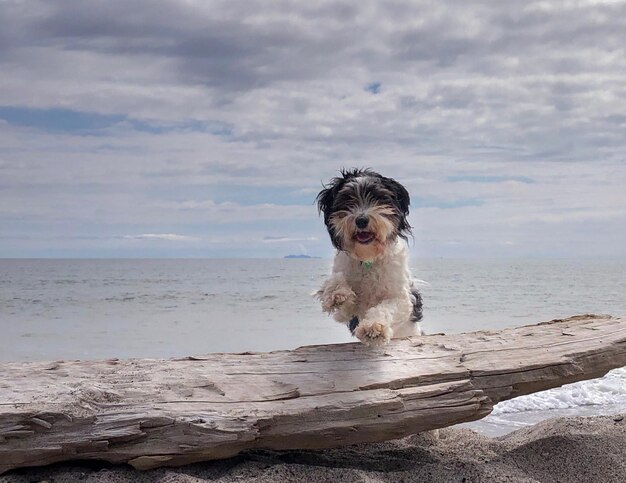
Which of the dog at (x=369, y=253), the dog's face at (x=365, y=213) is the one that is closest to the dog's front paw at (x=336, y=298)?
the dog at (x=369, y=253)

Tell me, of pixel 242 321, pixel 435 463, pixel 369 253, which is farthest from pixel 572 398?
pixel 242 321

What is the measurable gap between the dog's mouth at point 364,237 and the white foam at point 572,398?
3.76 m

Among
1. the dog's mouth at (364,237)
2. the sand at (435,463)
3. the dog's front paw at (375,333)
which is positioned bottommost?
the sand at (435,463)

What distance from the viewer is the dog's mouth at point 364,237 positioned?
5074 mm

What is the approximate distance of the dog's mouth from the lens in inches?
200

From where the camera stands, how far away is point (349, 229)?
16.6 feet

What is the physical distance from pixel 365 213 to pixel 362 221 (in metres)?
0.07

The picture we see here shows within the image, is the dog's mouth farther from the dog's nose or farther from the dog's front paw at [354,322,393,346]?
the dog's front paw at [354,322,393,346]

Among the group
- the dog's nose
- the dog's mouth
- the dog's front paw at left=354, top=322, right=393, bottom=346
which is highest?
the dog's nose

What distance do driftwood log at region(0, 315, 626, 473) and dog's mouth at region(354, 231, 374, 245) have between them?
2.67 feet

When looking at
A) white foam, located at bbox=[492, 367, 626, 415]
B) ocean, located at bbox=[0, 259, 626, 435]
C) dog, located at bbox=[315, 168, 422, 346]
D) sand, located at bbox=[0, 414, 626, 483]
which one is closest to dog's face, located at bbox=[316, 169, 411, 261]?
dog, located at bbox=[315, 168, 422, 346]

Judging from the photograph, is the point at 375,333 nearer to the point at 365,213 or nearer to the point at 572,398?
the point at 365,213

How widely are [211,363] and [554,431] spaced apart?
2.92 meters

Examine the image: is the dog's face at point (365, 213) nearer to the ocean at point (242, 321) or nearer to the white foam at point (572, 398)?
the ocean at point (242, 321)
